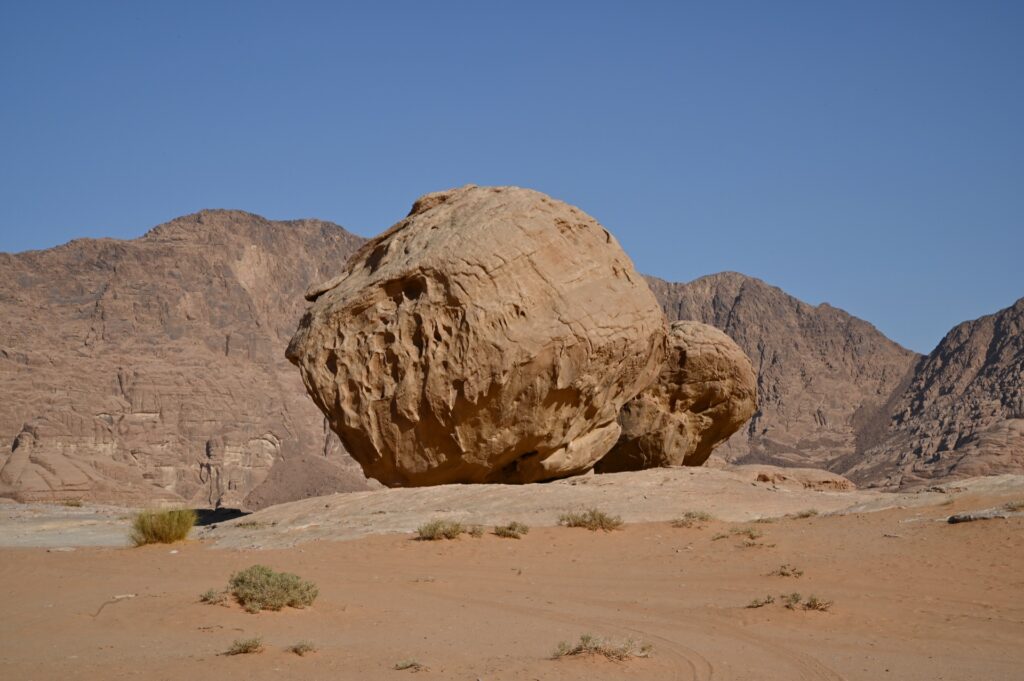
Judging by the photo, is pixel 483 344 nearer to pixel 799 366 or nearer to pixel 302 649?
pixel 302 649

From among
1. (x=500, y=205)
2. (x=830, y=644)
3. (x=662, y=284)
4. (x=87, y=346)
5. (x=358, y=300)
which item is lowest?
(x=830, y=644)

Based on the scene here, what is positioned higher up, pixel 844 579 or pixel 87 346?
pixel 87 346

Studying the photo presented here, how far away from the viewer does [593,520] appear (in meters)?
13.9

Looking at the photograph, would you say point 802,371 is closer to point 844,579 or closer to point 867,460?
point 867,460

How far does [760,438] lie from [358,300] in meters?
73.1

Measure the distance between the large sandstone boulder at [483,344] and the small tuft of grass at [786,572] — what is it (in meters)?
6.17

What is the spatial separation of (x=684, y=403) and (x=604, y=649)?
15500mm

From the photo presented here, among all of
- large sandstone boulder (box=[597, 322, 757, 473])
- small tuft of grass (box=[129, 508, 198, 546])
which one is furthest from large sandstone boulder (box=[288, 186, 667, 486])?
large sandstone boulder (box=[597, 322, 757, 473])

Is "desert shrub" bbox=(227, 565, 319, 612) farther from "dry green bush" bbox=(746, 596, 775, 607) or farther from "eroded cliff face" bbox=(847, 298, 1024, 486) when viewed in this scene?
"eroded cliff face" bbox=(847, 298, 1024, 486)

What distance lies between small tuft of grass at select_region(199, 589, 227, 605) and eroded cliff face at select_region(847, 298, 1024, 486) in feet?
145

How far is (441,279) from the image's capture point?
16.4 m

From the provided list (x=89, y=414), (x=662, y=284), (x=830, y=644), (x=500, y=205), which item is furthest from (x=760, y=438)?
(x=830, y=644)

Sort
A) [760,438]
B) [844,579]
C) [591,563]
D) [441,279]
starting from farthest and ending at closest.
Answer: [760,438]
[441,279]
[591,563]
[844,579]

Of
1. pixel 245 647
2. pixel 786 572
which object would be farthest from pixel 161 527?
pixel 786 572
